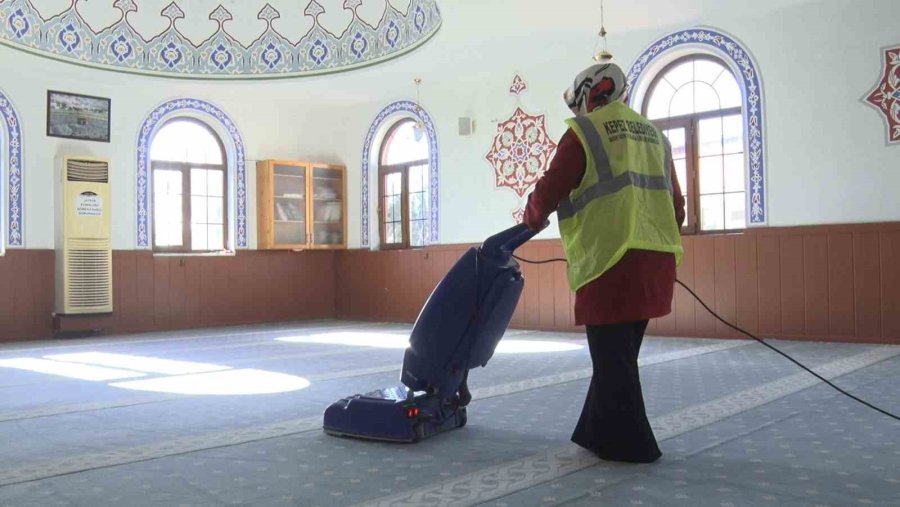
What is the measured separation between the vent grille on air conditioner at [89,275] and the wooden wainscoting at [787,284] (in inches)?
167

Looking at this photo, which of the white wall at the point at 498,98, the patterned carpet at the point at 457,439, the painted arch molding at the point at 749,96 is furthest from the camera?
the painted arch molding at the point at 749,96

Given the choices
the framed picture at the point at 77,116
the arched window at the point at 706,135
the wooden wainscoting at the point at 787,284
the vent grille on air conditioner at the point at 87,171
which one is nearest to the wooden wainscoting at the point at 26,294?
the vent grille on air conditioner at the point at 87,171

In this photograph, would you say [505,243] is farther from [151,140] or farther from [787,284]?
[151,140]

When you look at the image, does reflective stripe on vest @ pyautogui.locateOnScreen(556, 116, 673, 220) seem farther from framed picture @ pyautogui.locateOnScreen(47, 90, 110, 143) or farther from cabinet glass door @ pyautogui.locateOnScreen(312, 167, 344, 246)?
cabinet glass door @ pyautogui.locateOnScreen(312, 167, 344, 246)

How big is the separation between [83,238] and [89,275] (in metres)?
0.37

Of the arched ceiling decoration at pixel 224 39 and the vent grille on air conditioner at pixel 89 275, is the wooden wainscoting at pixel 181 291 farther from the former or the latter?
the arched ceiling decoration at pixel 224 39

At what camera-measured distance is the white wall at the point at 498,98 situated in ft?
20.5

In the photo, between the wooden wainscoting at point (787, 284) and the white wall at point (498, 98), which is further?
the white wall at point (498, 98)

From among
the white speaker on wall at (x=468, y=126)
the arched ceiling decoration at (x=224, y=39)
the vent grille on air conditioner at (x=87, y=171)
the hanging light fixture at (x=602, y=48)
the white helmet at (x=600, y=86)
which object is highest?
the arched ceiling decoration at (x=224, y=39)

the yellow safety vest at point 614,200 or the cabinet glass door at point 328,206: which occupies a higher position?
the cabinet glass door at point 328,206

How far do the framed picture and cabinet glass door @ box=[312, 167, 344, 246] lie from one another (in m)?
2.44

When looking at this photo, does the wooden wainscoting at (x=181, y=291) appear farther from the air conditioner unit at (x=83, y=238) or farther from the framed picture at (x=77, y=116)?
the framed picture at (x=77, y=116)

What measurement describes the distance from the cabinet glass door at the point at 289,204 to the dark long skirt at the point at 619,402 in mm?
7397

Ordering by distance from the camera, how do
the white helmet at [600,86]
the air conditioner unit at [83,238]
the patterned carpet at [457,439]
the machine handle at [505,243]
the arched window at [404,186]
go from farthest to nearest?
the arched window at [404,186] → the air conditioner unit at [83,238] → the machine handle at [505,243] → the white helmet at [600,86] → the patterned carpet at [457,439]
